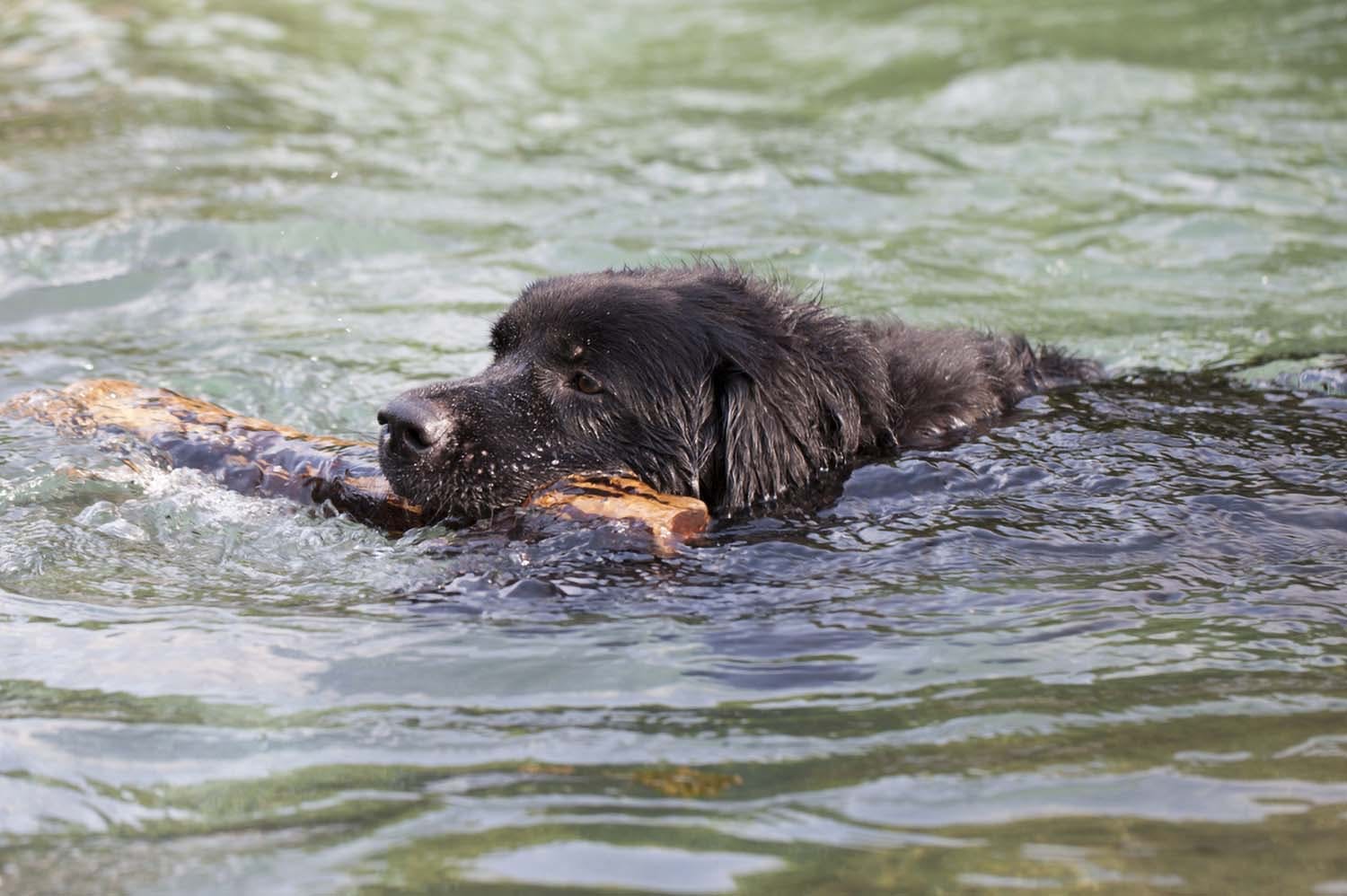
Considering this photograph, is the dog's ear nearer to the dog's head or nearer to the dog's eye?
the dog's head

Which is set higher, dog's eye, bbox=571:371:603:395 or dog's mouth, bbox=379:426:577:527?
dog's eye, bbox=571:371:603:395

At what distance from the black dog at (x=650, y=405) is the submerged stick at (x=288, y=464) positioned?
0.52 feet

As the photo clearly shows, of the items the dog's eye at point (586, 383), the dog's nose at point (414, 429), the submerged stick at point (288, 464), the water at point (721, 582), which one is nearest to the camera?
the water at point (721, 582)

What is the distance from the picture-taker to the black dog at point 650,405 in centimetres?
461

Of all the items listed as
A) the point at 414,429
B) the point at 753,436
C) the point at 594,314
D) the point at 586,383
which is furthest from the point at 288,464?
the point at 753,436

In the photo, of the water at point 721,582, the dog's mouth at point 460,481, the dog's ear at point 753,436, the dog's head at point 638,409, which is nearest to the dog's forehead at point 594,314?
the dog's head at point 638,409

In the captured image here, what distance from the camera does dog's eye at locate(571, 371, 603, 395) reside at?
4.72 metres

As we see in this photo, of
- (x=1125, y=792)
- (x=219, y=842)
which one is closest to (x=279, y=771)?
(x=219, y=842)

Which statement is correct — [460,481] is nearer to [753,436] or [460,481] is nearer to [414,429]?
[414,429]

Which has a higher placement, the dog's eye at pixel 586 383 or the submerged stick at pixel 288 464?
the dog's eye at pixel 586 383

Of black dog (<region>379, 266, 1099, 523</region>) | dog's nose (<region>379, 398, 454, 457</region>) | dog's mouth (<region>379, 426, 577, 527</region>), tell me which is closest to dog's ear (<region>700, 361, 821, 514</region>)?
black dog (<region>379, 266, 1099, 523</region>)

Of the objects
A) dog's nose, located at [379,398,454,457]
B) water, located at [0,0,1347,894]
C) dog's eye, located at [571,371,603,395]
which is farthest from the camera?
dog's eye, located at [571,371,603,395]

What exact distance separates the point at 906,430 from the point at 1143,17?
9.52 m

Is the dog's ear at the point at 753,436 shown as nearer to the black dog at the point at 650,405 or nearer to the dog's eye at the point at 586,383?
the black dog at the point at 650,405
